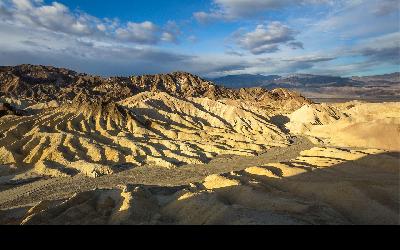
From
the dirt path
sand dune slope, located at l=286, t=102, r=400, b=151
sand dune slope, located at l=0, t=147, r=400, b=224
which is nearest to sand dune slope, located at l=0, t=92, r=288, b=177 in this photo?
the dirt path

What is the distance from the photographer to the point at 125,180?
28.5m

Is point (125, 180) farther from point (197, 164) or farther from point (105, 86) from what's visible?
point (105, 86)

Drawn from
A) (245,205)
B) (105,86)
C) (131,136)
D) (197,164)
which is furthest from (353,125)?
(105,86)

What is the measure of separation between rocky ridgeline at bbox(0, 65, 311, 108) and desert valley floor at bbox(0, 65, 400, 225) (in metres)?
21.0

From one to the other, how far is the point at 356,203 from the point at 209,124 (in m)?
41.1

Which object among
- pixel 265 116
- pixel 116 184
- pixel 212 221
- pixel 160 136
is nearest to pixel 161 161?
pixel 116 184

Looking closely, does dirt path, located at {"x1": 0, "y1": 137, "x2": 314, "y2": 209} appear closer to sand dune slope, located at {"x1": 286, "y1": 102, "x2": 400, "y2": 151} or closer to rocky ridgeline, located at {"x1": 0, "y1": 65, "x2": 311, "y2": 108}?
sand dune slope, located at {"x1": 286, "y1": 102, "x2": 400, "y2": 151}

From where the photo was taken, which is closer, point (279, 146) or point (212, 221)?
point (212, 221)

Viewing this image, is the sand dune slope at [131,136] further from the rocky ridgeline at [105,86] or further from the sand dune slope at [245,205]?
the rocky ridgeline at [105,86]

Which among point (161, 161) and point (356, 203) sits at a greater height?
point (356, 203)

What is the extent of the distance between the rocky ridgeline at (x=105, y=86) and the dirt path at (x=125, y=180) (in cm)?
5365
